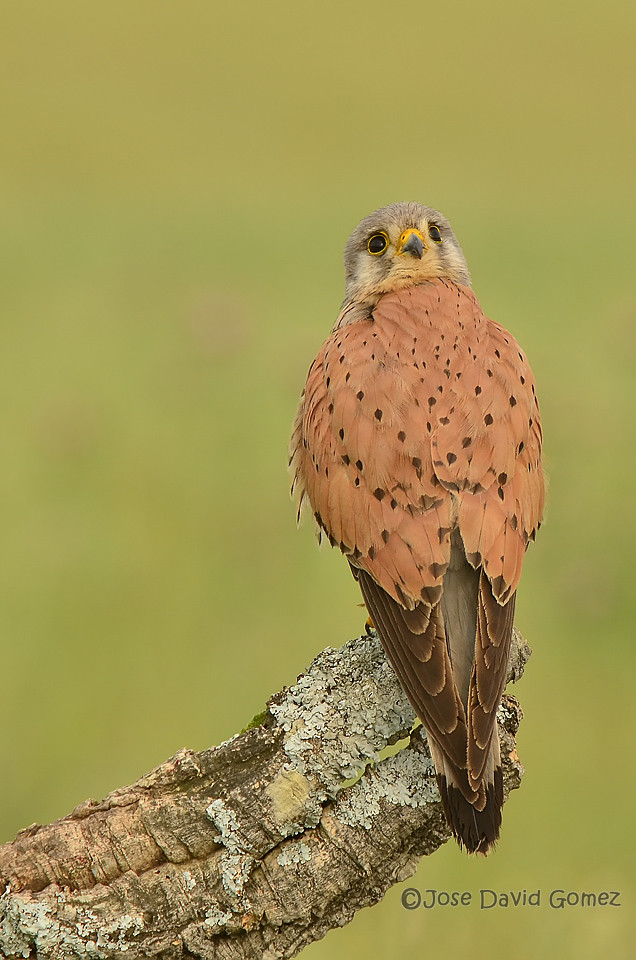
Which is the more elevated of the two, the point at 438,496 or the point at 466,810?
the point at 438,496

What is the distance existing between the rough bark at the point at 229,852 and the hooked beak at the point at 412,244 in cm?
218

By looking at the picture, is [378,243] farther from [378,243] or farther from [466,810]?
[466,810]

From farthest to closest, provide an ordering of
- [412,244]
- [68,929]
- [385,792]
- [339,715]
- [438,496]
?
1. [412,244]
2. [438,496]
3. [339,715]
4. [385,792]
5. [68,929]

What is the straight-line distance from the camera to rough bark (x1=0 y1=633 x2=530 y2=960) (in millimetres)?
2637

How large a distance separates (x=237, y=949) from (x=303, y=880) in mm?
260

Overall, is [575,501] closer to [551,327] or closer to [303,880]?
[551,327]

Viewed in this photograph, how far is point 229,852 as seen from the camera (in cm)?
269

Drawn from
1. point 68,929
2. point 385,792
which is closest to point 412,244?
point 385,792

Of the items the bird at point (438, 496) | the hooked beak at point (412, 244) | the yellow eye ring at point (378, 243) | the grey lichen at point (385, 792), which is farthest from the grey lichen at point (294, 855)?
the yellow eye ring at point (378, 243)

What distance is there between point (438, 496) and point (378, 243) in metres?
1.70

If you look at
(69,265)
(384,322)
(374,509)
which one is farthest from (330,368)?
(69,265)

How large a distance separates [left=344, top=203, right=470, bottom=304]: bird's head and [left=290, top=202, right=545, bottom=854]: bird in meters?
0.40

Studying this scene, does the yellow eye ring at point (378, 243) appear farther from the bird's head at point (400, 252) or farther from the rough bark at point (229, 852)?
the rough bark at point (229, 852)

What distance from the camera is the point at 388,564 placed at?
124 inches
